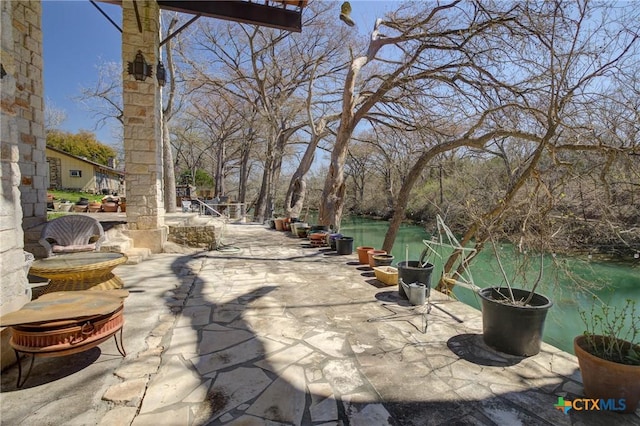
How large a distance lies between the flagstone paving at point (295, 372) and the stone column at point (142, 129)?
2.36 m

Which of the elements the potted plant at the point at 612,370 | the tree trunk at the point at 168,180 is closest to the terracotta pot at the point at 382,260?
the potted plant at the point at 612,370

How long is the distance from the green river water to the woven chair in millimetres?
4965

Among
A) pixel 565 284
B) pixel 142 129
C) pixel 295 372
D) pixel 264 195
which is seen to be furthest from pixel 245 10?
pixel 264 195

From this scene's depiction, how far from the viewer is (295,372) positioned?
225 cm

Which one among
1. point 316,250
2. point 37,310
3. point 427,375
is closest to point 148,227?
point 316,250

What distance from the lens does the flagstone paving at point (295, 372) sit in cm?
181

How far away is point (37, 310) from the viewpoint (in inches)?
78.4

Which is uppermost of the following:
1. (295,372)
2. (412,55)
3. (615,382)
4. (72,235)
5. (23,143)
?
(412,55)

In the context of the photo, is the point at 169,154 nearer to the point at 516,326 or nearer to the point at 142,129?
the point at 142,129

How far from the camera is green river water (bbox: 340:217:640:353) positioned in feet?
17.8

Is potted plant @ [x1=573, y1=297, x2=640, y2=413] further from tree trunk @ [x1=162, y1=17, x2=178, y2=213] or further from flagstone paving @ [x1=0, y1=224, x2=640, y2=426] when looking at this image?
tree trunk @ [x1=162, y1=17, x2=178, y2=213]

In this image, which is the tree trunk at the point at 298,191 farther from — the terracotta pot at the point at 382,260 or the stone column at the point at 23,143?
the stone column at the point at 23,143

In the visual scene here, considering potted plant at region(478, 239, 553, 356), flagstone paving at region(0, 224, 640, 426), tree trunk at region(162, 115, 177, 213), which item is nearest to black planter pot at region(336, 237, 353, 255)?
flagstone paving at region(0, 224, 640, 426)

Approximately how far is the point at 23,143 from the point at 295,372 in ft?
17.1
